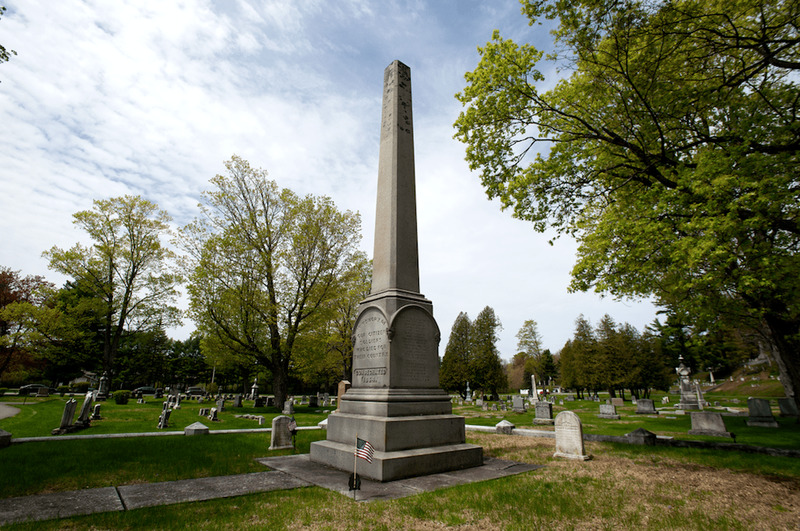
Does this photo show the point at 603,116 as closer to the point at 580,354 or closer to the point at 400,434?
the point at 400,434

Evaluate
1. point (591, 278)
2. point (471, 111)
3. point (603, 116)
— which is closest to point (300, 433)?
point (591, 278)

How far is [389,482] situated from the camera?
574cm

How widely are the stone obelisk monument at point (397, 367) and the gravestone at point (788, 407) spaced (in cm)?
2455

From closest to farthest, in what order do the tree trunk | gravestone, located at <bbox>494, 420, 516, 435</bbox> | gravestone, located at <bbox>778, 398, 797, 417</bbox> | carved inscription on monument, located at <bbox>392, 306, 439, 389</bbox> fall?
carved inscription on monument, located at <bbox>392, 306, 439, 389</bbox> → the tree trunk → gravestone, located at <bbox>494, 420, 516, 435</bbox> → gravestone, located at <bbox>778, 398, 797, 417</bbox>

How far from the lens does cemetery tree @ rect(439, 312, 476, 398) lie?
40375mm

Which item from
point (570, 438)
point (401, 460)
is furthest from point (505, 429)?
point (401, 460)

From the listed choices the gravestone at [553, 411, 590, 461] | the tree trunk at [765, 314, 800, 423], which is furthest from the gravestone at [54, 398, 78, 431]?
the tree trunk at [765, 314, 800, 423]

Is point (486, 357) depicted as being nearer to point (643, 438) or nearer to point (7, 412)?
point (643, 438)

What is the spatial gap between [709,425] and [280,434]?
15300 millimetres

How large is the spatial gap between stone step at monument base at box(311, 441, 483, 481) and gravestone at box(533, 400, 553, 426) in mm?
13421

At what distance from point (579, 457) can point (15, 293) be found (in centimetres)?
4895

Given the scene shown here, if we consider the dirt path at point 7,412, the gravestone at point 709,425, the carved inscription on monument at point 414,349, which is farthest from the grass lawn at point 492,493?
the dirt path at point 7,412

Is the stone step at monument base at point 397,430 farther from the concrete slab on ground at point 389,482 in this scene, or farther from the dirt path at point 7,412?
the dirt path at point 7,412

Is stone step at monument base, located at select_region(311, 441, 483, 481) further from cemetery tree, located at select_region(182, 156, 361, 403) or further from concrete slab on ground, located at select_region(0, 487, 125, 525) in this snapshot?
cemetery tree, located at select_region(182, 156, 361, 403)
